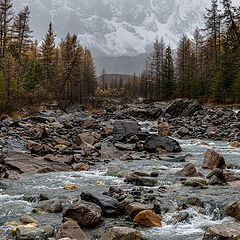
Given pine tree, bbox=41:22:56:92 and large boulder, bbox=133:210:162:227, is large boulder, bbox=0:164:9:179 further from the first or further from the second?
pine tree, bbox=41:22:56:92

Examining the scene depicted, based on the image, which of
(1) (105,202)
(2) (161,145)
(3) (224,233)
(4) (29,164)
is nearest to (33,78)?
(2) (161,145)

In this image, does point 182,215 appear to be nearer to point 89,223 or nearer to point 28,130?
point 89,223

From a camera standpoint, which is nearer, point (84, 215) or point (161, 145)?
point (84, 215)

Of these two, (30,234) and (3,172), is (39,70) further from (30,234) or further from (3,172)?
(30,234)

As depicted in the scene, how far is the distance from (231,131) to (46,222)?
1452cm

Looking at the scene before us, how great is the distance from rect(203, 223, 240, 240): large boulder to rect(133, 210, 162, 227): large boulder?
99cm

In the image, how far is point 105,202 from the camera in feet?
14.9

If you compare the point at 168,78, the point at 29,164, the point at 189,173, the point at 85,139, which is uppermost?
the point at 168,78

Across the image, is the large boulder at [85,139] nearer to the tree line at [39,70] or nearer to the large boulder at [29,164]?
the large boulder at [29,164]

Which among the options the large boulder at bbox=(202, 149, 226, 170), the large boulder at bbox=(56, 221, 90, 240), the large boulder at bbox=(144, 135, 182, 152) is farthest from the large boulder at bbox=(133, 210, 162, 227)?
the large boulder at bbox=(144, 135, 182, 152)

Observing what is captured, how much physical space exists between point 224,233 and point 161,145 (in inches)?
358

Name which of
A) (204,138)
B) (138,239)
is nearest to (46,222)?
(138,239)

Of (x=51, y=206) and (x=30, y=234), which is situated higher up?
(x=30, y=234)

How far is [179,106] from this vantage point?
83.3 ft
